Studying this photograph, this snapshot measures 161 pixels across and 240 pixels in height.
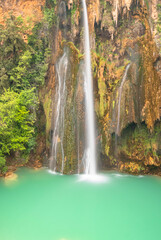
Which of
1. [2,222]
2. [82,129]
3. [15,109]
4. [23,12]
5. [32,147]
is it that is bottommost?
[2,222]

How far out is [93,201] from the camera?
26.8ft

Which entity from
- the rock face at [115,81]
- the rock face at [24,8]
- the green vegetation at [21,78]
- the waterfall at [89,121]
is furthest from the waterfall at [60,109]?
the rock face at [24,8]

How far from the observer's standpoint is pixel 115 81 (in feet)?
35.8

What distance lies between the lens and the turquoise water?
650 centimetres

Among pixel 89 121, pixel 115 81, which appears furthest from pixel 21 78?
pixel 115 81

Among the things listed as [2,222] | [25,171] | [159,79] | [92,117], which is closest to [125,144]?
[92,117]

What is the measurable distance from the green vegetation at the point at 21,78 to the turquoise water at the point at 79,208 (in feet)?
6.31

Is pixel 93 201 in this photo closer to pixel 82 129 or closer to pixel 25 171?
pixel 82 129

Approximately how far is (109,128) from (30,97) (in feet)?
15.7

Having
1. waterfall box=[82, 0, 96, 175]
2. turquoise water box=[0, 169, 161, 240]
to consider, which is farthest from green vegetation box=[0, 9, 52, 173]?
waterfall box=[82, 0, 96, 175]

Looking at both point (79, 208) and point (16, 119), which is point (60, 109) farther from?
point (79, 208)

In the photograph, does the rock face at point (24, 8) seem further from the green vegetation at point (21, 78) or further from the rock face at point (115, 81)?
the rock face at point (115, 81)

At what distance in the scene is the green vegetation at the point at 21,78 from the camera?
10789 mm

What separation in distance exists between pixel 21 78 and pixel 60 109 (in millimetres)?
3196
